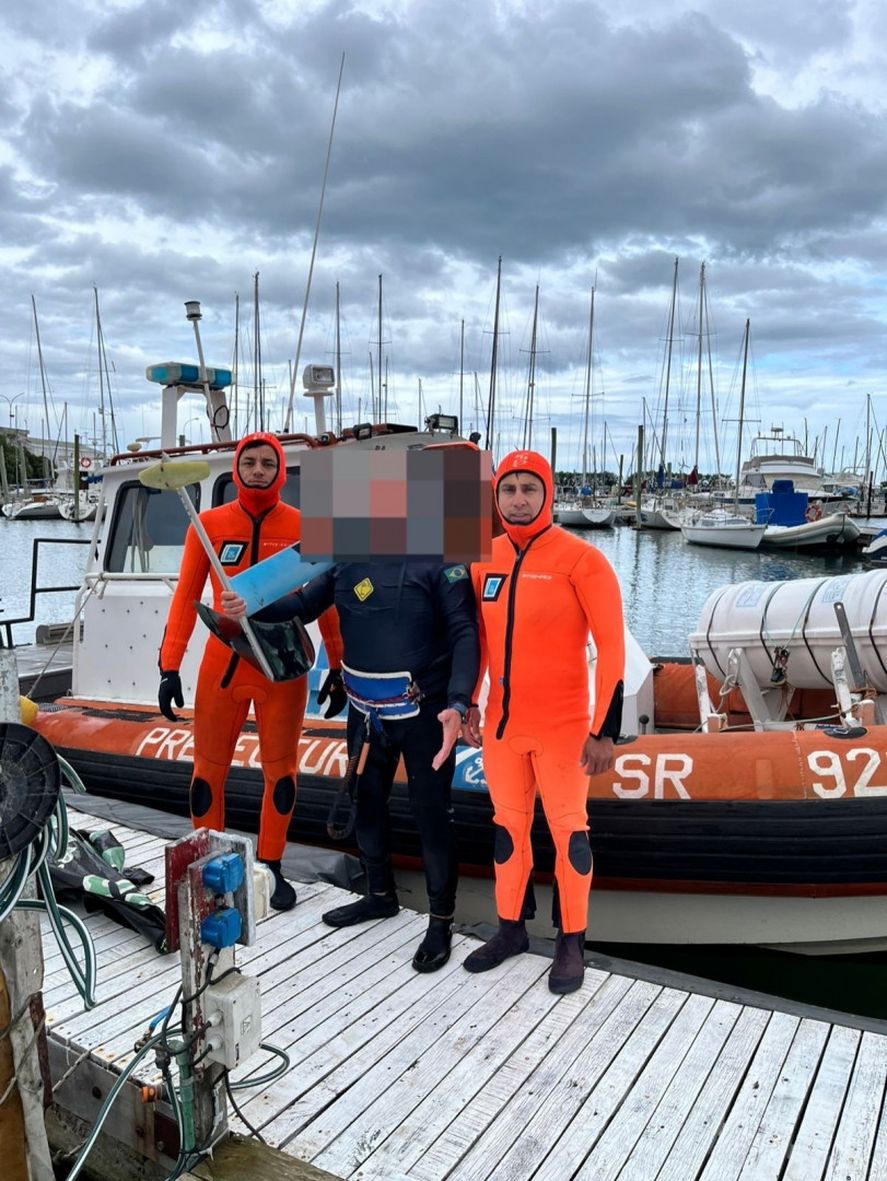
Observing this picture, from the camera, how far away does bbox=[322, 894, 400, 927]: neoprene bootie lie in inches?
127

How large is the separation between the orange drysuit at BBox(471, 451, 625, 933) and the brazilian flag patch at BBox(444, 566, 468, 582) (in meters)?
0.07

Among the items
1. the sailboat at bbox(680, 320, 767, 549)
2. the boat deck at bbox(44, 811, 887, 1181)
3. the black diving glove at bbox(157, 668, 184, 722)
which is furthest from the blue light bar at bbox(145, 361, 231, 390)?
the sailboat at bbox(680, 320, 767, 549)

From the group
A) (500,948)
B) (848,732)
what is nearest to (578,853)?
(500,948)

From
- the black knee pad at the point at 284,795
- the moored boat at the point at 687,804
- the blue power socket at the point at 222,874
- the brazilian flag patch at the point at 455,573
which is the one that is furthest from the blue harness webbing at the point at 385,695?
the blue power socket at the point at 222,874

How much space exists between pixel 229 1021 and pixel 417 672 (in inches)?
50.8

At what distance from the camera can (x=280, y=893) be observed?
3.38 metres

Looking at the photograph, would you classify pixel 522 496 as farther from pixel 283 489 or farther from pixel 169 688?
pixel 283 489

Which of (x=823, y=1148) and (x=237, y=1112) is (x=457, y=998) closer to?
(x=237, y=1112)

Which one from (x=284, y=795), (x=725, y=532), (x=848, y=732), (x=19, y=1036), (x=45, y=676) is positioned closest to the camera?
(x=19, y=1036)

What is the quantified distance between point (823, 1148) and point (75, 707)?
4.66 meters

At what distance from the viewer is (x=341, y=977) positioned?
288 cm

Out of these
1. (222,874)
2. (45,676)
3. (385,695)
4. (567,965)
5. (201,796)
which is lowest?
(45,676)

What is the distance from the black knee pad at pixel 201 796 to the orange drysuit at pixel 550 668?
3.94ft

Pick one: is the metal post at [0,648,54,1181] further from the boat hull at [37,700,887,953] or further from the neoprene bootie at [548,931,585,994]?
the boat hull at [37,700,887,953]
